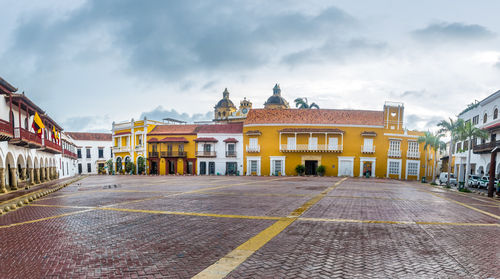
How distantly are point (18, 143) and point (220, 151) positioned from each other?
2523 centimetres

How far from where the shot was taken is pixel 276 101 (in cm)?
7869

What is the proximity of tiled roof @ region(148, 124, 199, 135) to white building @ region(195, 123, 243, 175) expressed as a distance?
1.93 metres

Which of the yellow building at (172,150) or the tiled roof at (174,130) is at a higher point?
the tiled roof at (174,130)

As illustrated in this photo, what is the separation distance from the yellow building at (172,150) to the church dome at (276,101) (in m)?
36.5

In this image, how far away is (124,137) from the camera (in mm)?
48844

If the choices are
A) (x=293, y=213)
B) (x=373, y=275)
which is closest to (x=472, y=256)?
(x=373, y=275)


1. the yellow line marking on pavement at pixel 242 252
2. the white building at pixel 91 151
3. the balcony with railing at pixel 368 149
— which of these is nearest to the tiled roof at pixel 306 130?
the balcony with railing at pixel 368 149

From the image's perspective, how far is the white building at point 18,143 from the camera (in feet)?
59.0

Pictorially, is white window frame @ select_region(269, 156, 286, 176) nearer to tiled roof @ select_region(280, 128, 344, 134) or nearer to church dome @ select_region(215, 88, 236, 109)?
tiled roof @ select_region(280, 128, 344, 134)

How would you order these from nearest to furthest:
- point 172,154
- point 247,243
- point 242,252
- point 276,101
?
point 242,252
point 247,243
point 172,154
point 276,101

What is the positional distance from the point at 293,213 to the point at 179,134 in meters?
36.4

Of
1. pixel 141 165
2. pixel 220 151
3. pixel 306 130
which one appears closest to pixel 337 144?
pixel 306 130

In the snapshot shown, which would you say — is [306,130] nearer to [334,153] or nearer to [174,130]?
[334,153]

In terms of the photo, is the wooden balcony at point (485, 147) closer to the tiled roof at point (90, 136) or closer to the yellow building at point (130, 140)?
the yellow building at point (130, 140)
